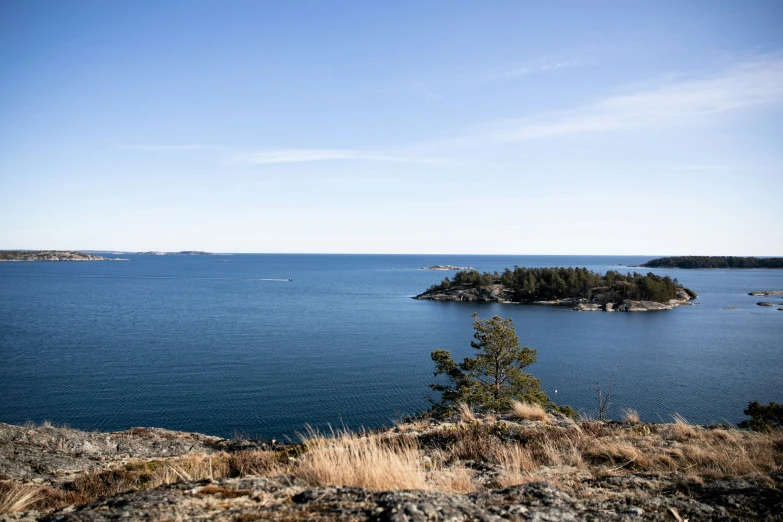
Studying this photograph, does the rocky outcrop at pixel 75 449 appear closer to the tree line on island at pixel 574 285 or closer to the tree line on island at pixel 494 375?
the tree line on island at pixel 494 375

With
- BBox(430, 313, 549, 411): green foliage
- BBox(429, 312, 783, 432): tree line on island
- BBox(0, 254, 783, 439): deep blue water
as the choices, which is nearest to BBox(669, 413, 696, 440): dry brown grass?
BBox(429, 312, 783, 432): tree line on island

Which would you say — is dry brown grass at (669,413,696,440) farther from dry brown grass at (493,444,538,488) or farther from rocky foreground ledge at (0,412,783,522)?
dry brown grass at (493,444,538,488)

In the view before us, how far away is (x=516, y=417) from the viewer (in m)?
13.6

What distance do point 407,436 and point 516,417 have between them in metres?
4.50

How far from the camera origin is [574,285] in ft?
411

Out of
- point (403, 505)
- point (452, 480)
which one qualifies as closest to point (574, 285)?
point (452, 480)

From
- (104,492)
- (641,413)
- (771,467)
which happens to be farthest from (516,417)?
(641,413)

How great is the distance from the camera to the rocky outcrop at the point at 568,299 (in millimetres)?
111812

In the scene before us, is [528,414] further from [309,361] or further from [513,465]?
[309,361]

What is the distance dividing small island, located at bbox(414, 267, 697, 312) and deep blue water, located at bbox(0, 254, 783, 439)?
Result: 12.9 meters

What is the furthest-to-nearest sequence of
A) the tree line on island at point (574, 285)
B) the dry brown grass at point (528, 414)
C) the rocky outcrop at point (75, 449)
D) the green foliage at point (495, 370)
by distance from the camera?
the tree line on island at point (574, 285)
the green foliage at point (495, 370)
the dry brown grass at point (528, 414)
the rocky outcrop at point (75, 449)

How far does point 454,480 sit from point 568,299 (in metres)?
126

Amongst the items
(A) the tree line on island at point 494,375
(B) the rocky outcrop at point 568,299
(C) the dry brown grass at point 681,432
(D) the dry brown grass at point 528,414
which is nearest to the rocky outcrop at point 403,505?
(C) the dry brown grass at point 681,432

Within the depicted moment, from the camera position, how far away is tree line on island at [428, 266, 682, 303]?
117188 millimetres
